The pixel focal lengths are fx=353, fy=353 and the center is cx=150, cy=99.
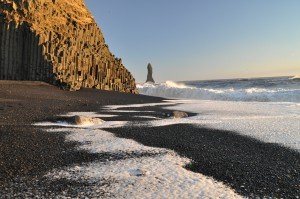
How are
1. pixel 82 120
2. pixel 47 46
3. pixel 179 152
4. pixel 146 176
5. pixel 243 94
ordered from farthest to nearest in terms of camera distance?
pixel 243 94, pixel 47 46, pixel 82 120, pixel 179 152, pixel 146 176

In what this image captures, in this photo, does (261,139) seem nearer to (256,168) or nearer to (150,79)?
(256,168)

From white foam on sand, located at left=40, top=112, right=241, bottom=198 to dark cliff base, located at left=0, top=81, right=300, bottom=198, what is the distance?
22 cm

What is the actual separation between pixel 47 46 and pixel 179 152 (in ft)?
39.8

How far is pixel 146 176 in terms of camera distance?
415cm

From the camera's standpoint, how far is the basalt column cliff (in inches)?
618

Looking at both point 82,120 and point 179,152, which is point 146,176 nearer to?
point 179,152

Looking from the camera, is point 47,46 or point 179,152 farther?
point 47,46

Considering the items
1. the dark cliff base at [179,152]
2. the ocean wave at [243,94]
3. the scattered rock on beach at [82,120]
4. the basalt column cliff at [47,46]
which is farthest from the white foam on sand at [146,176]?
the ocean wave at [243,94]

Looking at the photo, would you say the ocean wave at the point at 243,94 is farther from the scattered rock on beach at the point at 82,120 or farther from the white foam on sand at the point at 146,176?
the white foam on sand at the point at 146,176

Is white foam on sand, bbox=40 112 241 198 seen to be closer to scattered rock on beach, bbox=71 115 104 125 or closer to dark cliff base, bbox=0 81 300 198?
dark cliff base, bbox=0 81 300 198

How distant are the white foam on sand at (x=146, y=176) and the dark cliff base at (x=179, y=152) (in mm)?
221

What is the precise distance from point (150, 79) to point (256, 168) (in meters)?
50.6

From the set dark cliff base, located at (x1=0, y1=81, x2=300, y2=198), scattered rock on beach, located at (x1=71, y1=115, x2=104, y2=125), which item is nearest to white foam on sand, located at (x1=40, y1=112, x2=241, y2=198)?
dark cliff base, located at (x1=0, y1=81, x2=300, y2=198)

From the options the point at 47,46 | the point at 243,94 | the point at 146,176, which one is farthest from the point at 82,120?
the point at 243,94
